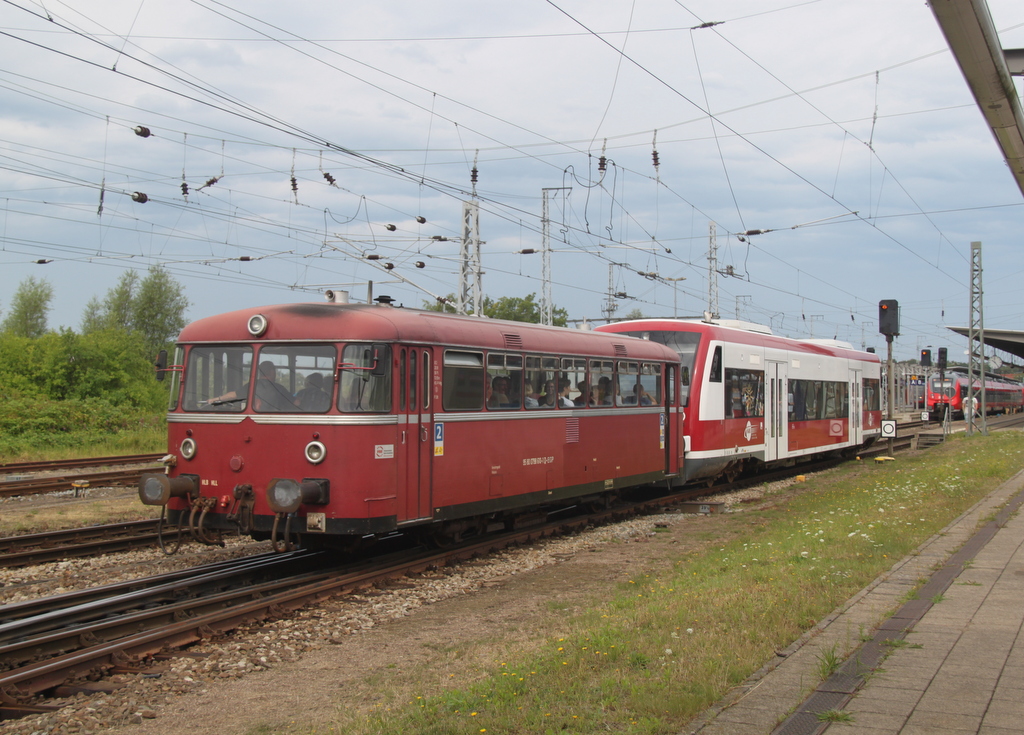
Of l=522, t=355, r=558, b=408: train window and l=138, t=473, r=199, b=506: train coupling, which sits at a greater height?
l=522, t=355, r=558, b=408: train window

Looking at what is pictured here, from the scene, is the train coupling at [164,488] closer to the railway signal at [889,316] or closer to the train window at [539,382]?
the train window at [539,382]

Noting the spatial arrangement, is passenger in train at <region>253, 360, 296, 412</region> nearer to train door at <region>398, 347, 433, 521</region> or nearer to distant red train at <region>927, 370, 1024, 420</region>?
train door at <region>398, 347, 433, 521</region>

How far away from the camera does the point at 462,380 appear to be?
11039 millimetres

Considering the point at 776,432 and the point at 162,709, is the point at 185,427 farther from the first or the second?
the point at 776,432

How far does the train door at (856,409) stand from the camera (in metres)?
26.7

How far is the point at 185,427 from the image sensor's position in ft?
33.6

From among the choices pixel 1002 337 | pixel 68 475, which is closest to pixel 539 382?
pixel 68 475

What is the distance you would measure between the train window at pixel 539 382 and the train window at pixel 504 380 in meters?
0.19

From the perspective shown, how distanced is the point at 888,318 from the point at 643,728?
965 inches

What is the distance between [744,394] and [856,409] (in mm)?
9536

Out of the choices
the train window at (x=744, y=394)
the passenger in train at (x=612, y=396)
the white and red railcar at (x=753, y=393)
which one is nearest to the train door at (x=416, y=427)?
the passenger in train at (x=612, y=396)

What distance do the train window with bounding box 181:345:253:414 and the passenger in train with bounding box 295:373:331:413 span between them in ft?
2.38

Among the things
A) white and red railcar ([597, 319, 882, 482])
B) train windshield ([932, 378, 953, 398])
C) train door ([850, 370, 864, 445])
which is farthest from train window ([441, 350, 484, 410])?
train windshield ([932, 378, 953, 398])

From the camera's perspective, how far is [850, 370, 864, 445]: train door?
1051 inches
